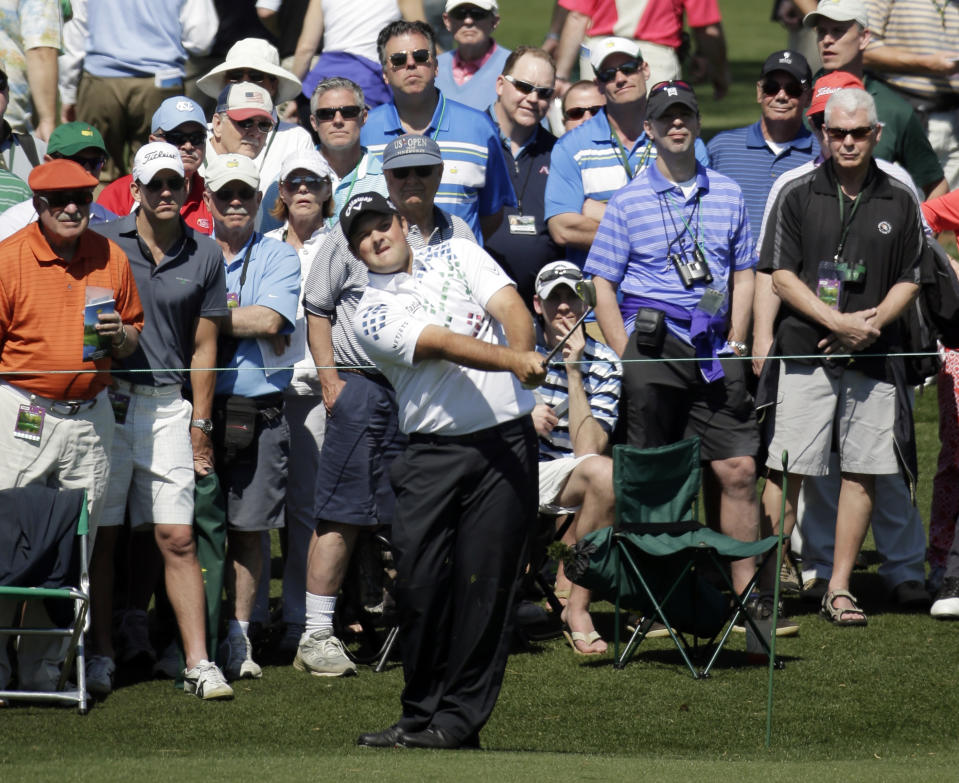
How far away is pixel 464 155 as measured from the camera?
8984 mm

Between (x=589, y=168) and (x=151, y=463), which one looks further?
(x=589, y=168)

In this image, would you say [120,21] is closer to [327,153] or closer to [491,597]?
[327,153]

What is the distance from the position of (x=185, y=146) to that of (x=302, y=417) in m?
1.45

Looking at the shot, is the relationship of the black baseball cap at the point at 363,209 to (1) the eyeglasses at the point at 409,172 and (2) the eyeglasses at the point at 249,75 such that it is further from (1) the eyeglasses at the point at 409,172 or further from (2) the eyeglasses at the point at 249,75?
(2) the eyeglasses at the point at 249,75

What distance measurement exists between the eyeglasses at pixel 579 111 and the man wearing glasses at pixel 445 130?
91 cm

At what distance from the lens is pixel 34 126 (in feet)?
36.5

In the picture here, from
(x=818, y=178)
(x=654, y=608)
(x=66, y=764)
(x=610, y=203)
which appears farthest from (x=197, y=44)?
(x=66, y=764)

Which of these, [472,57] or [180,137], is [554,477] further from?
[472,57]

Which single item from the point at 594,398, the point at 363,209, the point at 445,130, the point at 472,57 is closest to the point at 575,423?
the point at 594,398

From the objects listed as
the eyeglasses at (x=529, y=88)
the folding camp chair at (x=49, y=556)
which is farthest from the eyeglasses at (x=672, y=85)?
the folding camp chair at (x=49, y=556)

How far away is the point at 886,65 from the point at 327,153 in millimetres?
4037

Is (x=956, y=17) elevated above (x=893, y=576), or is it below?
above

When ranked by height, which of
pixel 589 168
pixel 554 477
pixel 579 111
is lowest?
pixel 554 477

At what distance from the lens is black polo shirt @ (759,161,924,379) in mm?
8242
